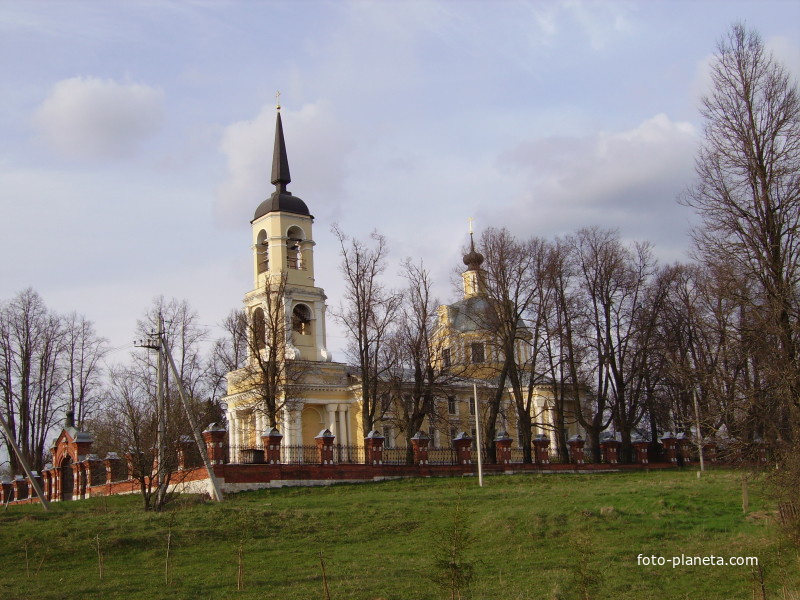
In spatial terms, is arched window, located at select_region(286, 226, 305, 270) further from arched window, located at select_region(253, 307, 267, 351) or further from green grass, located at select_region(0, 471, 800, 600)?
green grass, located at select_region(0, 471, 800, 600)

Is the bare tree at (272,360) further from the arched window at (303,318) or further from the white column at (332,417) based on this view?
the white column at (332,417)

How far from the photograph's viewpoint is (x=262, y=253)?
4056 cm

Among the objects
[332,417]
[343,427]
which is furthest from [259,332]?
[343,427]

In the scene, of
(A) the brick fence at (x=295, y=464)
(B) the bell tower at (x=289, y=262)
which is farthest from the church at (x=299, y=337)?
(A) the brick fence at (x=295, y=464)

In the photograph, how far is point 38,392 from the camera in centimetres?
4016

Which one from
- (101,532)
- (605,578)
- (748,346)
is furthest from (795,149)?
(101,532)

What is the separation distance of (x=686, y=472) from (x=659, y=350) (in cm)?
528

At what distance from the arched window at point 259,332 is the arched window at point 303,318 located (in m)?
2.09

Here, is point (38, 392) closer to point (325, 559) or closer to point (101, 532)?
point (101, 532)

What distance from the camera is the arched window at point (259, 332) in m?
35.3

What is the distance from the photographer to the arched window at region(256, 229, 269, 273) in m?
40.3

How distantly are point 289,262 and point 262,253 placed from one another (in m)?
1.38

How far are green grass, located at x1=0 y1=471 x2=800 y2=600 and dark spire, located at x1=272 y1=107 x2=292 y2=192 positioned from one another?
1910 cm

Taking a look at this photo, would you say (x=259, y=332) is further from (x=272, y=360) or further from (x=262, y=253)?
(x=262, y=253)
